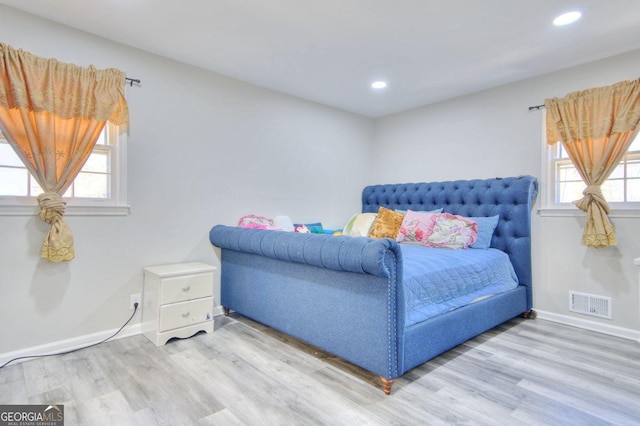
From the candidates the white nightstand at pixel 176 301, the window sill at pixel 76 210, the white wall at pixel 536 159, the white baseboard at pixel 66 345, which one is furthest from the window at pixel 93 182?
the white wall at pixel 536 159

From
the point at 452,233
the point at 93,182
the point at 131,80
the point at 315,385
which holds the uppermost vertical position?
the point at 131,80

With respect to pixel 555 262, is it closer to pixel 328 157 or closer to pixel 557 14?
pixel 557 14

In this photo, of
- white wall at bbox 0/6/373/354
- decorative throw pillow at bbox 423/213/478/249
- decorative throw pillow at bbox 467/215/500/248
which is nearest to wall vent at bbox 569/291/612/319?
decorative throw pillow at bbox 467/215/500/248

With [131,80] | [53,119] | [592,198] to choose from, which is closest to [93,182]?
[53,119]

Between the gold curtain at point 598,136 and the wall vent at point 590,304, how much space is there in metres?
0.47

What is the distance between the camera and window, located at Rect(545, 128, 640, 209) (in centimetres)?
278

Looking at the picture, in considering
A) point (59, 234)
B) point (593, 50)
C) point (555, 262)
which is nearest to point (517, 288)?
point (555, 262)

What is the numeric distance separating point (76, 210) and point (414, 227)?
2.86 metres

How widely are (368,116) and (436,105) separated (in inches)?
37.4

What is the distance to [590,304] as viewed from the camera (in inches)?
116

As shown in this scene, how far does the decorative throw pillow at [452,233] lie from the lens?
10.4 feet

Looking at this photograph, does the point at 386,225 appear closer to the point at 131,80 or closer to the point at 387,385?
the point at 387,385

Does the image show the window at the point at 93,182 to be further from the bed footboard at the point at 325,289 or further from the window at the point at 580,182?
the window at the point at 580,182

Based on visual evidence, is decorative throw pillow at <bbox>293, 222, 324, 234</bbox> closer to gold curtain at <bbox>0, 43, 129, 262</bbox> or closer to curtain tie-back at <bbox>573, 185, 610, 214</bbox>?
gold curtain at <bbox>0, 43, 129, 262</bbox>
